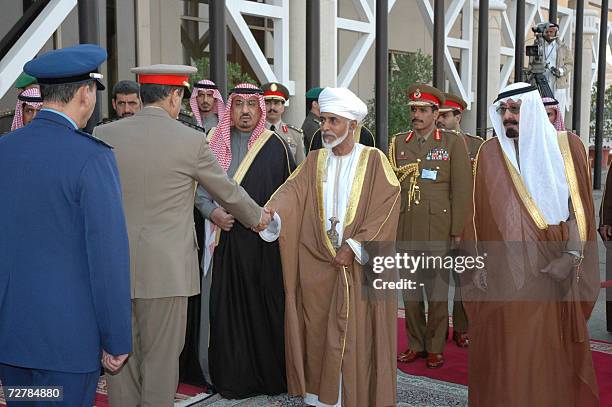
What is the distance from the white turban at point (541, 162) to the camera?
3773 mm

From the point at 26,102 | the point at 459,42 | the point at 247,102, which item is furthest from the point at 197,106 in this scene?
the point at 459,42

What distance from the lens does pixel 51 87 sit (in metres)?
2.43

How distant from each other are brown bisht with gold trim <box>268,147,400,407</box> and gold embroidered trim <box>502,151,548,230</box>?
64 centimetres

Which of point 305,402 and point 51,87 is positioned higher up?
point 51,87

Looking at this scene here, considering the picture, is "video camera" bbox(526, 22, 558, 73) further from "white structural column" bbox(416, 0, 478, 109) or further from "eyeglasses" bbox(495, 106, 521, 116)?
"eyeglasses" bbox(495, 106, 521, 116)

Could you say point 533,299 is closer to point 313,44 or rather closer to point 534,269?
point 534,269

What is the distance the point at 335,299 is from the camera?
4.04 m

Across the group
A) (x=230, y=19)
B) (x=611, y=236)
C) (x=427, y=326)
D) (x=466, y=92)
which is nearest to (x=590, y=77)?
(x=466, y=92)

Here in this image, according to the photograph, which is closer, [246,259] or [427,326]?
[246,259]

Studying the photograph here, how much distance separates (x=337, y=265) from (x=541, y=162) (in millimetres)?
1206

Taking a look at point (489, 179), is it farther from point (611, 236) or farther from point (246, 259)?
point (611, 236)

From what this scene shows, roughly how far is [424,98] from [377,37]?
572 cm

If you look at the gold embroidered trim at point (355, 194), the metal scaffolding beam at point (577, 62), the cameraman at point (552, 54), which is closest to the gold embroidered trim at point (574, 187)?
the gold embroidered trim at point (355, 194)

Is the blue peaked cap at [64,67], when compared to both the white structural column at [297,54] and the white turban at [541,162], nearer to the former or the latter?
the white turban at [541,162]
